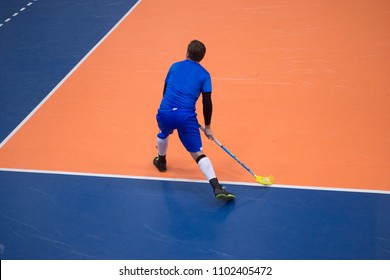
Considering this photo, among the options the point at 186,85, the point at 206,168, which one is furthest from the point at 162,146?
the point at 186,85

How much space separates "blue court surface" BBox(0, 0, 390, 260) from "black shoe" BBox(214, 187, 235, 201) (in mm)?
160

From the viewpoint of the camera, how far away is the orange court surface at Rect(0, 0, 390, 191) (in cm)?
829

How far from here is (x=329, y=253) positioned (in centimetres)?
660

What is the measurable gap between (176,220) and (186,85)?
179 cm

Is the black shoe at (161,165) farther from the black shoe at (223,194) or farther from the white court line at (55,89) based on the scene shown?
the white court line at (55,89)

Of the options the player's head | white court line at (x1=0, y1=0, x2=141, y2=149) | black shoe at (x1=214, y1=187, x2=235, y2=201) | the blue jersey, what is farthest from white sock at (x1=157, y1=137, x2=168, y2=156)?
white court line at (x1=0, y1=0, x2=141, y2=149)

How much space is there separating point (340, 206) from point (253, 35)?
18.7 ft

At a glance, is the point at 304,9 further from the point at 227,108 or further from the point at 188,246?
the point at 188,246

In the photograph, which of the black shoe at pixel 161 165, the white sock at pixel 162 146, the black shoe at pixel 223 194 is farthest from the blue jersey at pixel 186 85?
the black shoe at pixel 223 194

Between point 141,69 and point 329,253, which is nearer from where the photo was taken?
point 329,253

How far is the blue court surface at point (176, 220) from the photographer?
670cm
